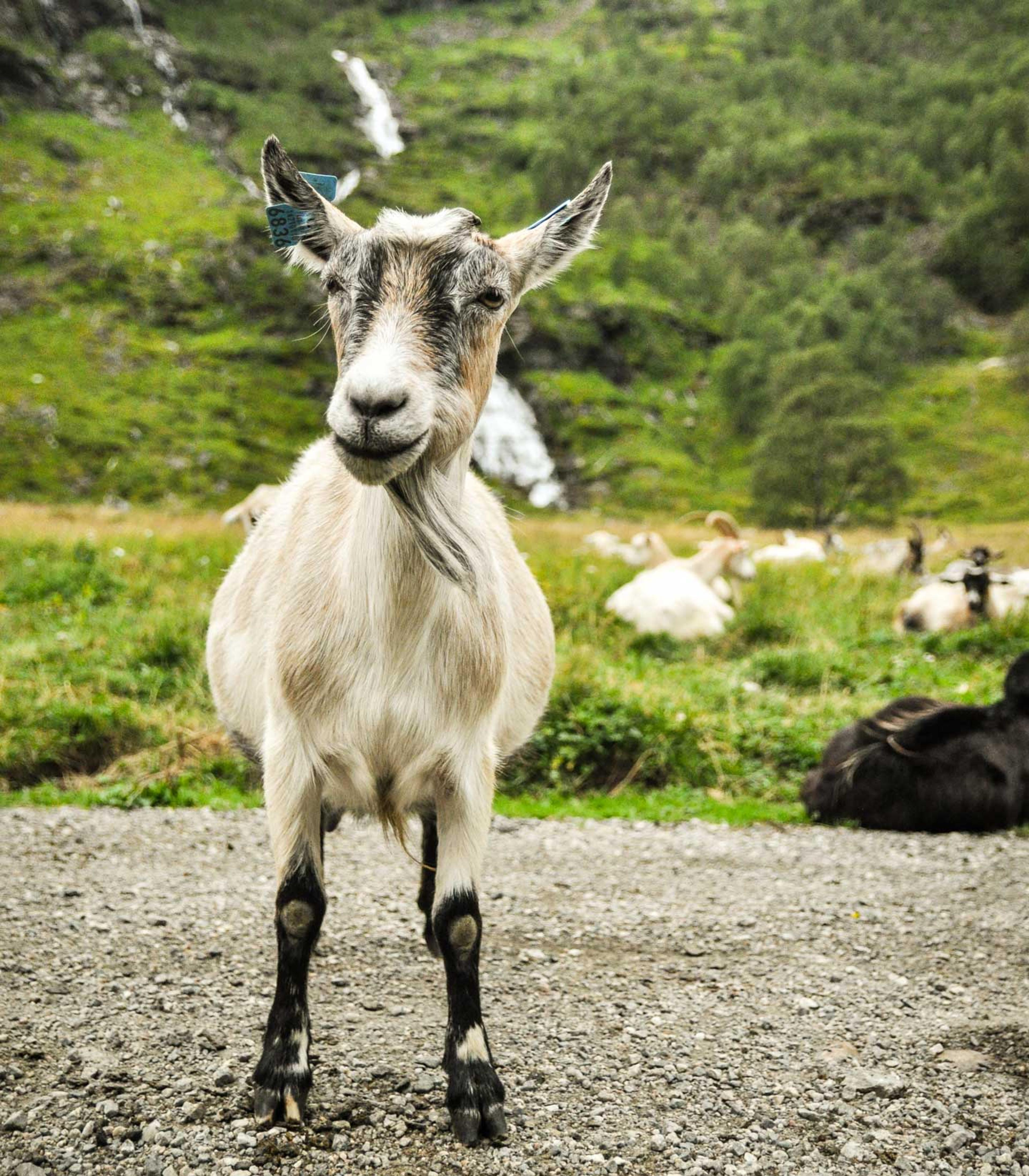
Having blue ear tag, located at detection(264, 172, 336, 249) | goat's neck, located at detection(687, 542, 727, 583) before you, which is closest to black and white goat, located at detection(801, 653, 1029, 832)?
blue ear tag, located at detection(264, 172, 336, 249)

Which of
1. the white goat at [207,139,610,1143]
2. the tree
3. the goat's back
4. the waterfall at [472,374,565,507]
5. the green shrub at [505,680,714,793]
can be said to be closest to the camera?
the white goat at [207,139,610,1143]

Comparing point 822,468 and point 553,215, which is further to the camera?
point 822,468

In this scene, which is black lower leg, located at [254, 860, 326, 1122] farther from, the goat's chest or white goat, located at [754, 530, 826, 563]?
white goat, located at [754, 530, 826, 563]

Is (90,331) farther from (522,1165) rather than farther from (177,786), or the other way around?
(522,1165)

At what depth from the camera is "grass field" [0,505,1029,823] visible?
8648 millimetres

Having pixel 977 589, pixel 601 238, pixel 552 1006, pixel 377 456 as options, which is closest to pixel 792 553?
pixel 977 589

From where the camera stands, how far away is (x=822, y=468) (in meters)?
59.5

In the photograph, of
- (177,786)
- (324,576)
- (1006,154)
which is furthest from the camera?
(1006,154)

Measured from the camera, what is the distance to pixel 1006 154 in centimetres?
11894

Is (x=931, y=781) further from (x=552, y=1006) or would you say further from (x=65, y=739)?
(x=65, y=739)

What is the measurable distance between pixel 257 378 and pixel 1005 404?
7019 centimetres

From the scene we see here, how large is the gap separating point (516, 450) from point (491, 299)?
84789 mm

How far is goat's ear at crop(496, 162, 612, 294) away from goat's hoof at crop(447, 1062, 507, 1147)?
3.12m

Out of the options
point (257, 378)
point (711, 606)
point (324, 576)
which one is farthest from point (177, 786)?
point (257, 378)
